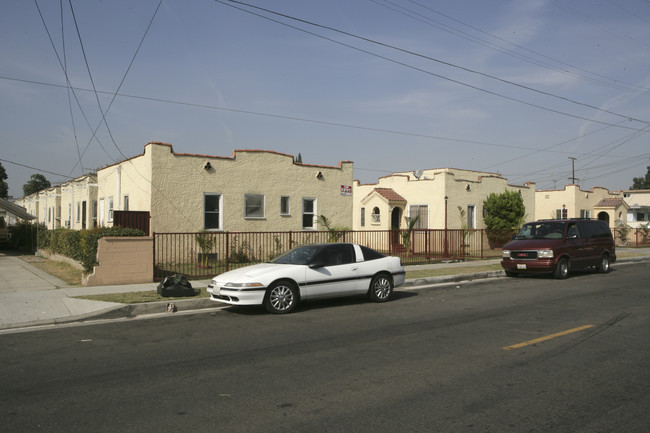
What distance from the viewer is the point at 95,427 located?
4324 mm

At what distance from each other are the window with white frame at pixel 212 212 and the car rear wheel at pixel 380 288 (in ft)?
32.1

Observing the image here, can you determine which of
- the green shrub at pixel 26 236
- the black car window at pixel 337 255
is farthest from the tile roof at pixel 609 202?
the green shrub at pixel 26 236

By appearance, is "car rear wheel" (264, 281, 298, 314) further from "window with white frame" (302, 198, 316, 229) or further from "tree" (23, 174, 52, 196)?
"tree" (23, 174, 52, 196)

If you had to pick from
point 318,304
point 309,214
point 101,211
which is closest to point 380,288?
point 318,304

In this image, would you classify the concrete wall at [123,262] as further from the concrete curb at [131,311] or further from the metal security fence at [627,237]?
the metal security fence at [627,237]

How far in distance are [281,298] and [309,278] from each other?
75 centimetres

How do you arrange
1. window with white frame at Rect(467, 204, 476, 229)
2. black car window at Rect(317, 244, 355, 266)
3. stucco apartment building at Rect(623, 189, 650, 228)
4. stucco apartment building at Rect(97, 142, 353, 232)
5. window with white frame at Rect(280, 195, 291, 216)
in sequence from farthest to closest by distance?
stucco apartment building at Rect(623, 189, 650, 228)
window with white frame at Rect(467, 204, 476, 229)
window with white frame at Rect(280, 195, 291, 216)
stucco apartment building at Rect(97, 142, 353, 232)
black car window at Rect(317, 244, 355, 266)

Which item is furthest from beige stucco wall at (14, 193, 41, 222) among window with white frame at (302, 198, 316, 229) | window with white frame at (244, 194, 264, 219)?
window with white frame at (302, 198, 316, 229)

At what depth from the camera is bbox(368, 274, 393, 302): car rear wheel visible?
37.2 ft

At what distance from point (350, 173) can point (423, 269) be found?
7.08 metres

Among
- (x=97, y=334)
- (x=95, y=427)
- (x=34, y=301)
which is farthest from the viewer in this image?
(x=34, y=301)

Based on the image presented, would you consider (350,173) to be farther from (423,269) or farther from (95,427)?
(95,427)

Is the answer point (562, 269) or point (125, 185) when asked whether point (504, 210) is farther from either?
point (125, 185)

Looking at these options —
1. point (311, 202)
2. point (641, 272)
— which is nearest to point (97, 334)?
point (311, 202)
